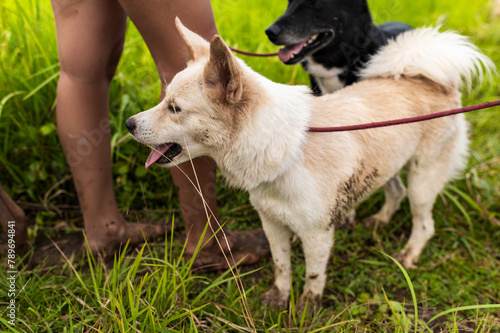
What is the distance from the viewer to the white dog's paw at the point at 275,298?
83.5 inches

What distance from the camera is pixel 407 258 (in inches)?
97.2

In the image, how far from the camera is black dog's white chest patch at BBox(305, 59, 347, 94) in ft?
8.41

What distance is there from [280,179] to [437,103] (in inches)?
41.5

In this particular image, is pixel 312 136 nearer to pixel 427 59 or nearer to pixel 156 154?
pixel 156 154

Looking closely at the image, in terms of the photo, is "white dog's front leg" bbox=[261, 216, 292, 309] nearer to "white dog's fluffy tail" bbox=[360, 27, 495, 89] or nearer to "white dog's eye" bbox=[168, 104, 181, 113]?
"white dog's eye" bbox=[168, 104, 181, 113]

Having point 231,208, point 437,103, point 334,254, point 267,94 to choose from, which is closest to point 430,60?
A: point 437,103

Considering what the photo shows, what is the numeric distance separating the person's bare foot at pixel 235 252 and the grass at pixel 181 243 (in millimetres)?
65

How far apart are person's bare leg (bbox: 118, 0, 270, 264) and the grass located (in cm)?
23

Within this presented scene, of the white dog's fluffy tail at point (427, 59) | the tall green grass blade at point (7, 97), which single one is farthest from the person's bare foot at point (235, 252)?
the tall green grass blade at point (7, 97)

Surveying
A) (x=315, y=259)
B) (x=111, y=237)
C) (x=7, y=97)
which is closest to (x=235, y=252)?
(x=315, y=259)

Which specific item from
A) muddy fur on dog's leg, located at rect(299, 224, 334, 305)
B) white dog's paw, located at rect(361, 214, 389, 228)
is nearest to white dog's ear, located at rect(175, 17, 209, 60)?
muddy fur on dog's leg, located at rect(299, 224, 334, 305)

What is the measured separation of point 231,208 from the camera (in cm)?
275

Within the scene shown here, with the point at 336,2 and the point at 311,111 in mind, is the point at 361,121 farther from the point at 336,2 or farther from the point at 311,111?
the point at 336,2

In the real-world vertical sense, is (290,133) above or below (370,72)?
above
